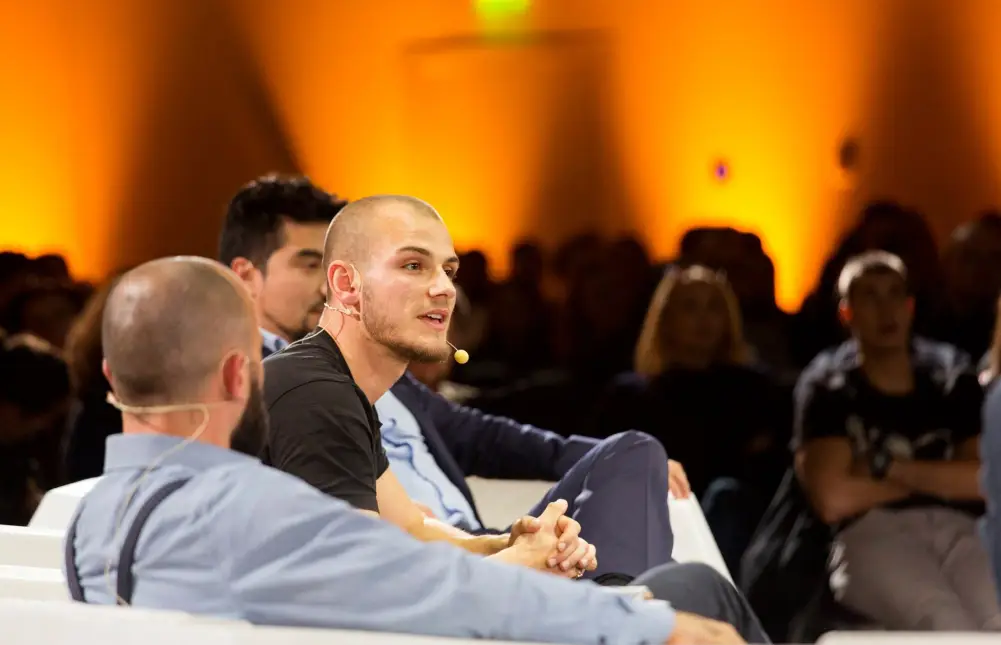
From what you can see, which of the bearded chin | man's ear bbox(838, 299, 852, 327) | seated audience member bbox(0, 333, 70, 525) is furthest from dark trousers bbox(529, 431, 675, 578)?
seated audience member bbox(0, 333, 70, 525)

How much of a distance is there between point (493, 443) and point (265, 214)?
730 mm

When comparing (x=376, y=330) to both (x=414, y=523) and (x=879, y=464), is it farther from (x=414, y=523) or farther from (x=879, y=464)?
(x=879, y=464)

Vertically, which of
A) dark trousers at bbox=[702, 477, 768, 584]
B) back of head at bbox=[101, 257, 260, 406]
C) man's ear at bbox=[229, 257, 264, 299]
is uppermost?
back of head at bbox=[101, 257, 260, 406]

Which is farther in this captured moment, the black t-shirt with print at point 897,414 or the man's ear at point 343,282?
the black t-shirt with print at point 897,414

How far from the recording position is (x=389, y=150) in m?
8.34

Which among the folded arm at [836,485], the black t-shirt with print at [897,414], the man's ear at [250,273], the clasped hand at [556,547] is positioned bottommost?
the folded arm at [836,485]

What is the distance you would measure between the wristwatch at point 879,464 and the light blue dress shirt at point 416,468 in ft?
3.94

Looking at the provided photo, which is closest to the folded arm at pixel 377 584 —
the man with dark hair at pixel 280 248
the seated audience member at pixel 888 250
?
the man with dark hair at pixel 280 248

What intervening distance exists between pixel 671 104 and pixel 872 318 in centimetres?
462

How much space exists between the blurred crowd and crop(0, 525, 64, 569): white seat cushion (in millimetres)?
1189

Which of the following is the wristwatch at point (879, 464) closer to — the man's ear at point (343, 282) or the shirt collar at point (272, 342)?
the shirt collar at point (272, 342)

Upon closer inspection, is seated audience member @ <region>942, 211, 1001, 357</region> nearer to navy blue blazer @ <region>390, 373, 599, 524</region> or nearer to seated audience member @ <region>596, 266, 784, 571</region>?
seated audience member @ <region>596, 266, 784, 571</region>

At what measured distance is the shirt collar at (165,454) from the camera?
58.5 inches

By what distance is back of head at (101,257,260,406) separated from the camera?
4.95 ft
